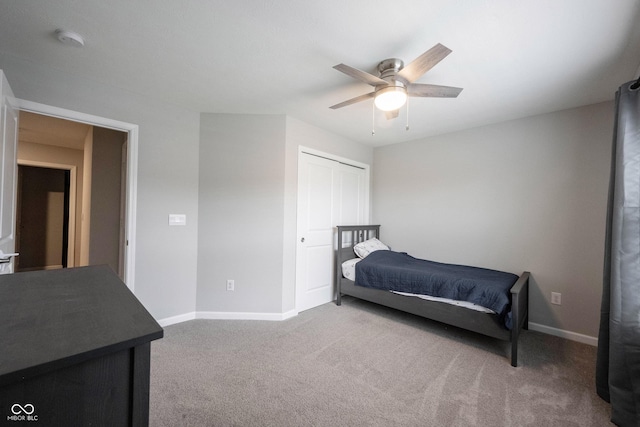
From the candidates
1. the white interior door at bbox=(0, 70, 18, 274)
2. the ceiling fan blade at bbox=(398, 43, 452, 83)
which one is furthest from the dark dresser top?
the ceiling fan blade at bbox=(398, 43, 452, 83)

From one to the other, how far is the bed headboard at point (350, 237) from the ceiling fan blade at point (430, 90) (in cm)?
192

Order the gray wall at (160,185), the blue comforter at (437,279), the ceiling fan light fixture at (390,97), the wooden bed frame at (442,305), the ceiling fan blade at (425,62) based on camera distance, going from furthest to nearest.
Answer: the gray wall at (160,185), the blue comforter at (437,279), the wooden bed frame at (442,305), the ceiling fan light fixture at (390,97), the ceiling fan blade at (425,62)

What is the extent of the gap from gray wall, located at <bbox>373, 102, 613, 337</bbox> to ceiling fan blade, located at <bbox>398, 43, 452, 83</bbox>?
1980 millimetres

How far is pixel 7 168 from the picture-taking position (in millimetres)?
1732

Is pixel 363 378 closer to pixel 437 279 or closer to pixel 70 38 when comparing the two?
pixel 437 279

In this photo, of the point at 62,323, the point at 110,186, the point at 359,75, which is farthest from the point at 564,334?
the point at 110,186

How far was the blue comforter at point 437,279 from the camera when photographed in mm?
2244

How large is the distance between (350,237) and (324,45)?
8.65ft

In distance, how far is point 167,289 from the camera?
2732 millimetres

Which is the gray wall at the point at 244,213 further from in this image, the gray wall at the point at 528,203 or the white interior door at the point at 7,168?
the gray wall at the point at 528,203

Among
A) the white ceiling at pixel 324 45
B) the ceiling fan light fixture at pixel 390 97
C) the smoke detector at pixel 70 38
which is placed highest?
the white ceiling at pixel 324 45

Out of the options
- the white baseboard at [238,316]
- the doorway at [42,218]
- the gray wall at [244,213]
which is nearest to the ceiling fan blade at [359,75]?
the gray wall at [244,213]

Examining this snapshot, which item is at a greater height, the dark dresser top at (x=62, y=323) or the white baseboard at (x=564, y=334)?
the dark dresser top at (x=62, y=323)

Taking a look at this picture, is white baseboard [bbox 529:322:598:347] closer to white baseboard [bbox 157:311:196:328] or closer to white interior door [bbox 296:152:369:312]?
white interior door [bbox 296:152:369:312]
